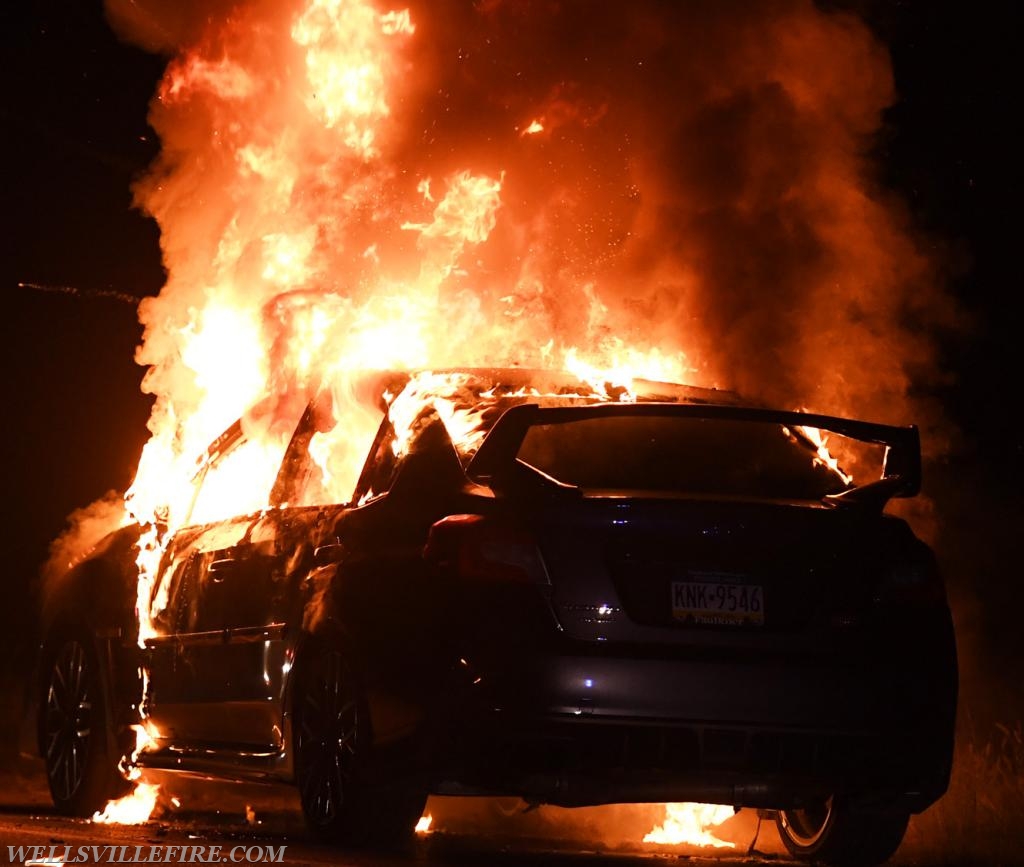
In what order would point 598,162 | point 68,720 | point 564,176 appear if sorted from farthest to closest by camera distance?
1. point 598,162
2. point 564,176
3. point 68,720

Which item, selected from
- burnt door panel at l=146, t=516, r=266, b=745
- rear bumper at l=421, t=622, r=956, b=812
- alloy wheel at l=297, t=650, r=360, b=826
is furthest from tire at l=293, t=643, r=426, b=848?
burnt door panel at l=146, t=516, r=266, b=745

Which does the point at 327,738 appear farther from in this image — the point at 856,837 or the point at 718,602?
the point at 856,837

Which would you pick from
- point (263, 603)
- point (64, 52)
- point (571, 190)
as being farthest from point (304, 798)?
point (64, 52)

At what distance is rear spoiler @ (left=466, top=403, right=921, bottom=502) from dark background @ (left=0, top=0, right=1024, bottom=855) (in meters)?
4.30

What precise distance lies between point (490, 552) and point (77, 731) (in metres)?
3.71

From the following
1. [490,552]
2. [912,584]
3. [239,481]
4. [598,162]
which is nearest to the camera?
[490,552]

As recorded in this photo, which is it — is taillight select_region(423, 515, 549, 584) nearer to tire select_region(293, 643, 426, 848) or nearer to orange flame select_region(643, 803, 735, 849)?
tire select_region(293, 643, 426, 848)

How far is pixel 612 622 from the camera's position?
7262 mm

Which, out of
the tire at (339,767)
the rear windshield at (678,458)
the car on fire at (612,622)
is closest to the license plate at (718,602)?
the car on fire at (612,622)

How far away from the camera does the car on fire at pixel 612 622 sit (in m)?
7.25

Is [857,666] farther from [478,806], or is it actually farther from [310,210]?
[310,210]

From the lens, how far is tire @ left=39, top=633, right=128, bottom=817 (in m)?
10.1

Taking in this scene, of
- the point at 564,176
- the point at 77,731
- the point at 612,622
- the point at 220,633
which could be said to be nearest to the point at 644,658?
the point at 612,622

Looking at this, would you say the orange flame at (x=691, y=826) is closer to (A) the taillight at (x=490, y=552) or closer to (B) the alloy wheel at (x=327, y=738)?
(B) the alloy wheel at (x=327, y=738)
